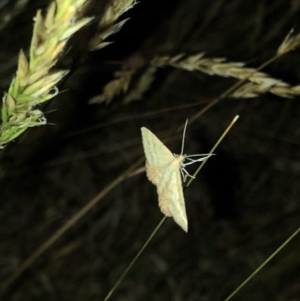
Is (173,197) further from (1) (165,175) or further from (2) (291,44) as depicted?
(2) (291,44)

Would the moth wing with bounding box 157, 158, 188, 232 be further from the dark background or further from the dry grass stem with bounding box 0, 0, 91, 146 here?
the dark background

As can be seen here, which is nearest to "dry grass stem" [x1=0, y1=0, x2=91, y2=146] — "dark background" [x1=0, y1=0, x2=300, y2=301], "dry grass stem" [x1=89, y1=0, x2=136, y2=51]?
"dry grass stem" [x1=89, y1=0, x2=136, y2=51]

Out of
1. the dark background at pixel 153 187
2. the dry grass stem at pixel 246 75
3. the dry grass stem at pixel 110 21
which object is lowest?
the dark background at pixel 153 187

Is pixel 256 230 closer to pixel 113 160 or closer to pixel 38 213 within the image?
pixel 113 160

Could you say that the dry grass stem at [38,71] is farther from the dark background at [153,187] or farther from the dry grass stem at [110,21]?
the dark background at [153,187]

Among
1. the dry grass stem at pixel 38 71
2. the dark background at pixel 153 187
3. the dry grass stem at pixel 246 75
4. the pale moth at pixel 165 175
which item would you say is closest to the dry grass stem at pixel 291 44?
the dry grass stem at pixel 246 75

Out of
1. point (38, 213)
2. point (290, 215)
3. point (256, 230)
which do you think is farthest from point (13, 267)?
point (290, 215)

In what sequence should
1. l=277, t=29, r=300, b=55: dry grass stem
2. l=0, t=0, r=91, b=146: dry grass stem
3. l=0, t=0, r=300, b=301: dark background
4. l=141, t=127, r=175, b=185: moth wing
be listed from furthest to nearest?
1. l=0, t=0, r=300, b=301: dark background
2. l=277, t=29, r=300, b=55: dry grass stem
3. l=141, t=127, r=175, b=185: moth wing
4. l=0, t=0, r=91, b=146: dry grass stem
